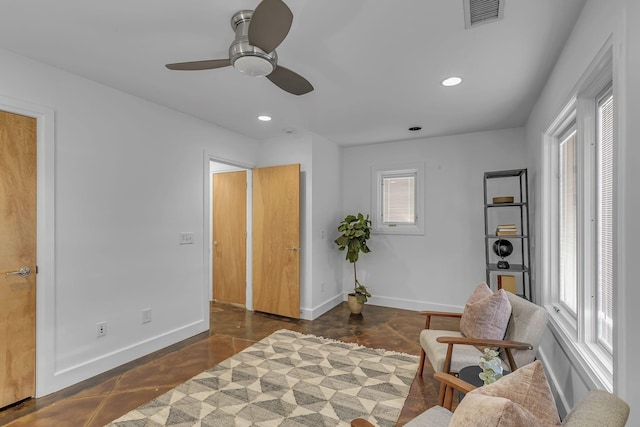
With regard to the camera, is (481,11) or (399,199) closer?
(481,11)

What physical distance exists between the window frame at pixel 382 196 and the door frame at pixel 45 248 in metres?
3.78

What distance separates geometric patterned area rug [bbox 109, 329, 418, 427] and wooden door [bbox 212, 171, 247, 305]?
1.72 metres

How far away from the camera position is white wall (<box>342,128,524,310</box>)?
4273mm

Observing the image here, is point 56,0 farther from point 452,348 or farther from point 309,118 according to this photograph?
point 452,348

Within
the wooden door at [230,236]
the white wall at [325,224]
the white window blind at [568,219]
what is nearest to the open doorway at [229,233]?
the wooden door at [230,236]

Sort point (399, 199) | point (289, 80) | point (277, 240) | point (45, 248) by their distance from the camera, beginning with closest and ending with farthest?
1. point (289, 80)
2. point (45, 248)
3. point (277, 240)
4. point (399, 199)

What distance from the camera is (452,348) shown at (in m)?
2.20

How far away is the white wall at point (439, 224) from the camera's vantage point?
4.27 meters

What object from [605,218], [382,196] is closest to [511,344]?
[605,218]

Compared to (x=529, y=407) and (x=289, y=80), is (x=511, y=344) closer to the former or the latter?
(x=529, y=407)

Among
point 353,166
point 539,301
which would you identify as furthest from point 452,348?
point 353,166

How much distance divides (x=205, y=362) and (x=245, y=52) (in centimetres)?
262

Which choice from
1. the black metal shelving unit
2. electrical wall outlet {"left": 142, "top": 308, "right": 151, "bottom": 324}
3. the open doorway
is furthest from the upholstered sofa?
the open doorway

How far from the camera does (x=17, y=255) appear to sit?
2.29m
